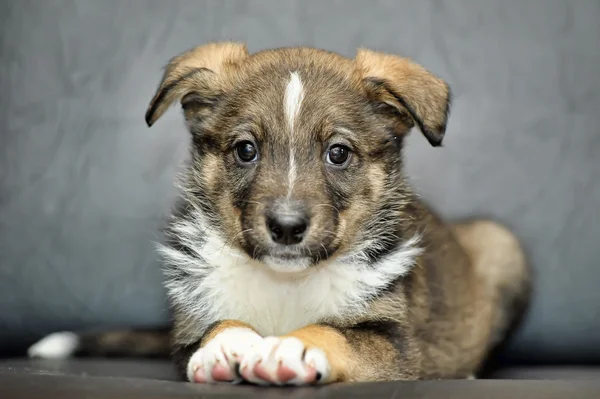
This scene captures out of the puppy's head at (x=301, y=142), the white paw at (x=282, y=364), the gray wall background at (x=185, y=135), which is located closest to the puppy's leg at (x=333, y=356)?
the white paw at (x=282, y=364)

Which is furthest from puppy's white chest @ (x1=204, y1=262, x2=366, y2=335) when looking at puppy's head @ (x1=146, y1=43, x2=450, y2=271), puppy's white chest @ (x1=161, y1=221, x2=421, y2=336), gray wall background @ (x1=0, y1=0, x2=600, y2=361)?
gray wall background @ (x1=0, y1=0, x2=600, y2=361)

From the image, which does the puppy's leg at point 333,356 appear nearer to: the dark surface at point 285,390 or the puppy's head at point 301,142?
the dark surface at point 285,390

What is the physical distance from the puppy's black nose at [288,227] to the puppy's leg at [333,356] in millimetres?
283

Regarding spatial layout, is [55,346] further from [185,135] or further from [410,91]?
[410,91]

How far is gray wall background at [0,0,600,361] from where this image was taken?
13.4 ft

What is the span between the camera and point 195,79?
333 cm

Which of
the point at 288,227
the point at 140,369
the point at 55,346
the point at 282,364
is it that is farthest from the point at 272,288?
the point at 55,346

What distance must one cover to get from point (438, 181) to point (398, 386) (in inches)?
74.2

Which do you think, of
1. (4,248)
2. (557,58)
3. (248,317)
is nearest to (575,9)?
(557,58)

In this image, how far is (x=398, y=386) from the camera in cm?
244

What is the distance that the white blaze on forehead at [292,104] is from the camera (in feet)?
9.78

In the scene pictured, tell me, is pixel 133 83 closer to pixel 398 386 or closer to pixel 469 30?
pixel 469 30

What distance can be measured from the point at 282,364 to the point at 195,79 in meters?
1.24

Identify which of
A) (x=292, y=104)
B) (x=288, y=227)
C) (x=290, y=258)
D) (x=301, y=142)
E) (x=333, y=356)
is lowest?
(x=333, y=356)
